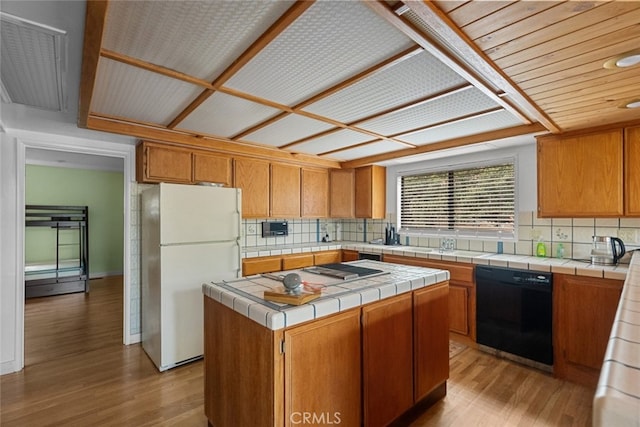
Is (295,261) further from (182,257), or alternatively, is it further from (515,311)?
(515,311)

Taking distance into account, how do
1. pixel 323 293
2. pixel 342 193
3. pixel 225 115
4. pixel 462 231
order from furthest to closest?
pixel 342 193 < pixel 462 231 < pixel 225 115 < pixel 323 293

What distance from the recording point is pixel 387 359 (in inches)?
70.2

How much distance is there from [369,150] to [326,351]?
277 centimetres

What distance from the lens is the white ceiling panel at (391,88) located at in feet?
5.52

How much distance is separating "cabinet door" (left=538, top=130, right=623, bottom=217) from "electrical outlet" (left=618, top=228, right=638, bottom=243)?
1.20 ft

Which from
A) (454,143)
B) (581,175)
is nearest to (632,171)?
(581,175)

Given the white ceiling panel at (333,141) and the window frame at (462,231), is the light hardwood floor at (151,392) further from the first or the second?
the white ceiling panel at (333,141)

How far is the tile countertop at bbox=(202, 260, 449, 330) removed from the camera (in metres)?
1.37

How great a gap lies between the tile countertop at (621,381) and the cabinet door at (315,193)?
12.0 feet

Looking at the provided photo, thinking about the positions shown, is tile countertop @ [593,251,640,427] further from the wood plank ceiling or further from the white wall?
the white wall

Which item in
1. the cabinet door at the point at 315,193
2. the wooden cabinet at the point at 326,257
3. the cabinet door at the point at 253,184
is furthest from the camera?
the cabinet door at the point at 315,193

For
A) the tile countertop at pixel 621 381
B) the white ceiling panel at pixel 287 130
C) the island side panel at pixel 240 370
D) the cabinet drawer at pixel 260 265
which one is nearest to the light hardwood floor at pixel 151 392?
the island side panel at pixel 240 370

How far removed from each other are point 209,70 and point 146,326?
102 inches

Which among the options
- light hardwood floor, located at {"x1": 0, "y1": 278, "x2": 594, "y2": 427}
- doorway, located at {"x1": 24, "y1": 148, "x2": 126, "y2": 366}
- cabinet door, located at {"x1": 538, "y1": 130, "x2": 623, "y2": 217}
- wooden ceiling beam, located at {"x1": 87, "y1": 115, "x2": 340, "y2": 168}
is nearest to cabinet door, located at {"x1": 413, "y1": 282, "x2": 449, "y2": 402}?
light hardwood floor, located at {"x1": 0, "y1": 278, "x2": 594, "y2": 427}
